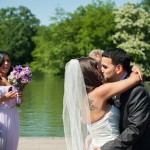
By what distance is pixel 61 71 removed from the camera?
2479 inches

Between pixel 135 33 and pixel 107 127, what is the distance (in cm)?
4739

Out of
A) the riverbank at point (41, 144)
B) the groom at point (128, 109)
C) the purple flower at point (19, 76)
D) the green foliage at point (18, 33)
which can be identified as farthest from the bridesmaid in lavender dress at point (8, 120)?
the green foliage at point (18, 33)

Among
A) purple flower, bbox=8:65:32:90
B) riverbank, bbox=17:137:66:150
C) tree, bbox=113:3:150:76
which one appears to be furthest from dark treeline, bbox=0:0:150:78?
purple flower, bbox=8:65:32:90

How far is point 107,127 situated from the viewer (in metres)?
3.41

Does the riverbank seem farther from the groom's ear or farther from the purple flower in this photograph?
the groom's ear

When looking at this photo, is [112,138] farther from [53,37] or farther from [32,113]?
[53,37]

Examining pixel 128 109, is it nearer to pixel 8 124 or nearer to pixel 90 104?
pixel 90 104

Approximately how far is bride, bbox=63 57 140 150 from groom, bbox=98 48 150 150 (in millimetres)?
66

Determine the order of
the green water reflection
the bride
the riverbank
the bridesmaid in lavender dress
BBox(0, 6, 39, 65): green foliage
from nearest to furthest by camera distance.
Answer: the bride
the bridesmaid in lavender dress
the riverbank
the green water reflection
BBox(0, 6, 39, 65): green foliage

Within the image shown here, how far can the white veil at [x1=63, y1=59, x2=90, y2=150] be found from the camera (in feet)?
11.6

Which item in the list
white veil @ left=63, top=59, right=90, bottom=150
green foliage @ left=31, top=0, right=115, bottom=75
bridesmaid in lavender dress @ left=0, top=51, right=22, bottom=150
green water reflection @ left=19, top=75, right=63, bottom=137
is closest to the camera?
white veil @ left=63, top=59, right=90, bottom=150

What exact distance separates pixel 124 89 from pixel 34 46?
259 ft

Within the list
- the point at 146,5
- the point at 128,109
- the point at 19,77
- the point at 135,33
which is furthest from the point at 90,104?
the point at 146,5

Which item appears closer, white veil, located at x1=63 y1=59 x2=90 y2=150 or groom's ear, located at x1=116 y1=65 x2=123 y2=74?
groom's ear, located at x1=116 y1=65 x2=123 y2=74
